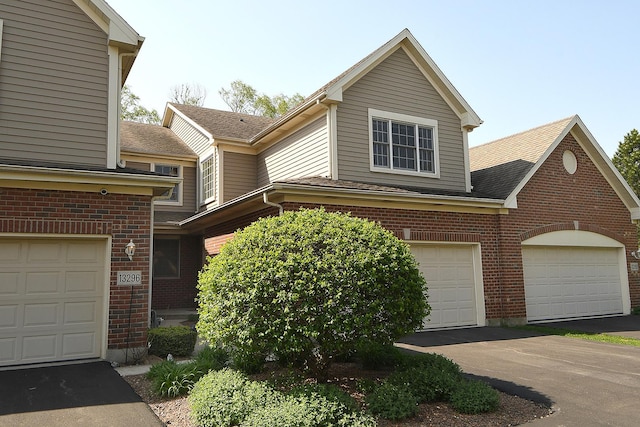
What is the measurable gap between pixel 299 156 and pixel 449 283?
5.59m

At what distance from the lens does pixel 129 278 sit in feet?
29.2

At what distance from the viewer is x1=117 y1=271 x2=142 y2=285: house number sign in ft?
29.0

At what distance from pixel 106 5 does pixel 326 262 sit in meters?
7.57

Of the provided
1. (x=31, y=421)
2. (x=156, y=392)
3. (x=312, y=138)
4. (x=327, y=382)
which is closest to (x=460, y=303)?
(x=312, y=138)

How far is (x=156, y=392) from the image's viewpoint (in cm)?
657

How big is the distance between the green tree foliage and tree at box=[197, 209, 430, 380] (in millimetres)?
30754

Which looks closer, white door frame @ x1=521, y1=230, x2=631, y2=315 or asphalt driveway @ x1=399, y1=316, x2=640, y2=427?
asphalt driveway @ x1=399, y1=316, x2=640, y2=427

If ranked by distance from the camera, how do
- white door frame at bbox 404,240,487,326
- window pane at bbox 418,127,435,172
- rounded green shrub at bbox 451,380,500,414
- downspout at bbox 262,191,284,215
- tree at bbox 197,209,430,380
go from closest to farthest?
rounded green shrub at bbox 451,380,500,414, tree at bbox 197,209,430,380, downspout at bbox 262,191,284,215, white door frame at bbox 404,240,487,326, window pane at bbox 418,127,435,172

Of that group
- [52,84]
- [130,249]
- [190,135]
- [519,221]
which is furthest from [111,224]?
[519,221]

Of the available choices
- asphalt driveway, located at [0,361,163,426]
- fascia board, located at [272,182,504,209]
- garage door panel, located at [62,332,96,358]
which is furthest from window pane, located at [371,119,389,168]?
asphalt driveway, located at [0,361,163,426]

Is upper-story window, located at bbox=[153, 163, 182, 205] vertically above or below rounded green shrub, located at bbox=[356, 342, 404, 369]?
above

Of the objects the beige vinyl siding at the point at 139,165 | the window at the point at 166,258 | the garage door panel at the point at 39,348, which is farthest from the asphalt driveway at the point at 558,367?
the beige vinyl siding at the point at 139,165

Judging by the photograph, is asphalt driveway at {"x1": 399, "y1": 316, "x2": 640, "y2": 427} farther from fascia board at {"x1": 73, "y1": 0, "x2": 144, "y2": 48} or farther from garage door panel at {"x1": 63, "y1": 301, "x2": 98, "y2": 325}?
fascia board at {"x1": 73, "y1": 0, "x2": 144, "y2": 48}

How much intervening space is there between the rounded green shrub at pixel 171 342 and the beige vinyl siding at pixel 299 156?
18.2 ft
